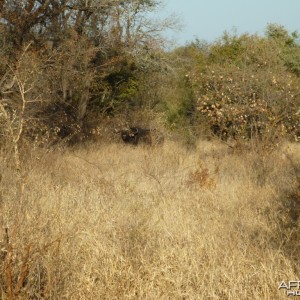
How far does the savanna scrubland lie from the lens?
3.98m

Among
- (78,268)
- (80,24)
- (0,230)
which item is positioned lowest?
(78,268)

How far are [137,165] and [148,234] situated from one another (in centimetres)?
479

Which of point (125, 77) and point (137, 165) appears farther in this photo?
point (125, 77)

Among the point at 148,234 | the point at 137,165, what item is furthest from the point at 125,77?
the point at 148,234

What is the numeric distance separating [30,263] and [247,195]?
3859 mm

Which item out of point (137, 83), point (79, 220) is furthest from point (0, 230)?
point (137, 83)

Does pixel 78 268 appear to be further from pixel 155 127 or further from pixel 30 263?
pixel 155 127

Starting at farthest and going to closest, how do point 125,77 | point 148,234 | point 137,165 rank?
point 125,77
point 137,165
point 148,234

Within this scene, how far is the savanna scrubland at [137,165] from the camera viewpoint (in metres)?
3.98

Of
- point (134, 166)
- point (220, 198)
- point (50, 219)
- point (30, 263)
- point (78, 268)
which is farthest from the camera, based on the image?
point (134, 166)

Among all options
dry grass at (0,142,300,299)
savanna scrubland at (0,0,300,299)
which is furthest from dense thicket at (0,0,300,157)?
dry grass at (0,142,300,299)

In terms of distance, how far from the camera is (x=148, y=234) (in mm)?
5012

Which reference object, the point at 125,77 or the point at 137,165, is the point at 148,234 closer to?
the point at 137,165

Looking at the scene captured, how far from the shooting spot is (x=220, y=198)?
6637 millimetres
